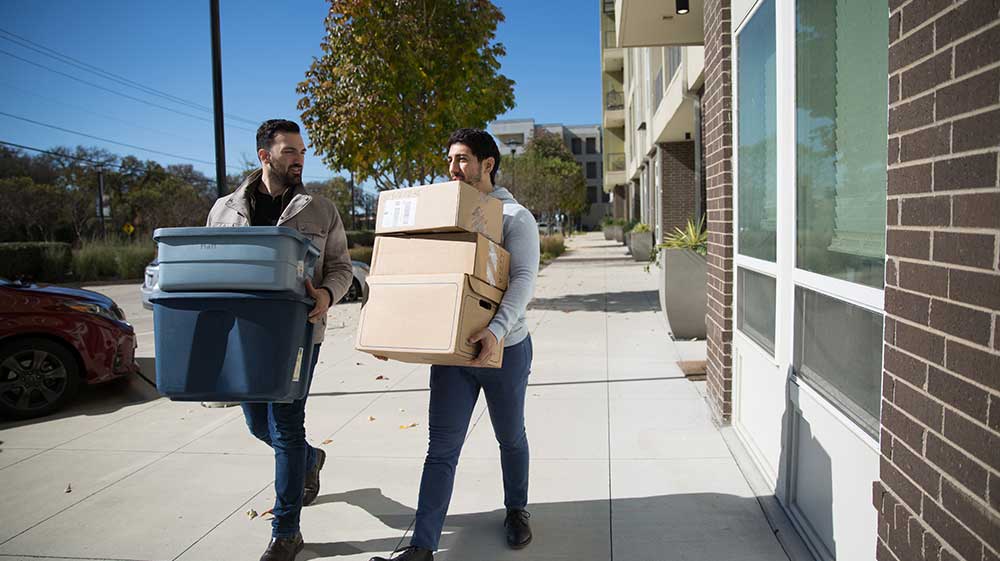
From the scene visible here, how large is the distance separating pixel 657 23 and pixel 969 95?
8.42m

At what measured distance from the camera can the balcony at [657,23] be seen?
875 cm

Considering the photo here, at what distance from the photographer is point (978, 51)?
161 cm

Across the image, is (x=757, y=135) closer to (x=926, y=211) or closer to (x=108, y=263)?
(x=926, y=211)

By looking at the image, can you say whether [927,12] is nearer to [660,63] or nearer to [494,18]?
[494,18]

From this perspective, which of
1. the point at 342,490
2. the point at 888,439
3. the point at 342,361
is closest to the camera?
the point at 888,439

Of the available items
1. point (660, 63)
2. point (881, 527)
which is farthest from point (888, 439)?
point (660, 63)

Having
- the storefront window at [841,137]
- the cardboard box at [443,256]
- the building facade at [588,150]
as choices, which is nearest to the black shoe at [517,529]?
the cardboard box at [443,256]

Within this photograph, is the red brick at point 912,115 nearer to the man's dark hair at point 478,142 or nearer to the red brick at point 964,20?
the red brick at point 964,20

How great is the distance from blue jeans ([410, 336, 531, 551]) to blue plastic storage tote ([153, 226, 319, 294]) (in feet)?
2.60

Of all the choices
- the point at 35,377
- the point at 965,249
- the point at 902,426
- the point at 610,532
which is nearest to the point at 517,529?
the point at 610,532

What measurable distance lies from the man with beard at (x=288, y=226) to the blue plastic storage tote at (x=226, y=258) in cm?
28

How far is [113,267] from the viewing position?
27094mm

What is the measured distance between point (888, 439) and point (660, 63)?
17552 millimetres

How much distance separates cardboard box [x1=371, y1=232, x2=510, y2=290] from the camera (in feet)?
9.09
